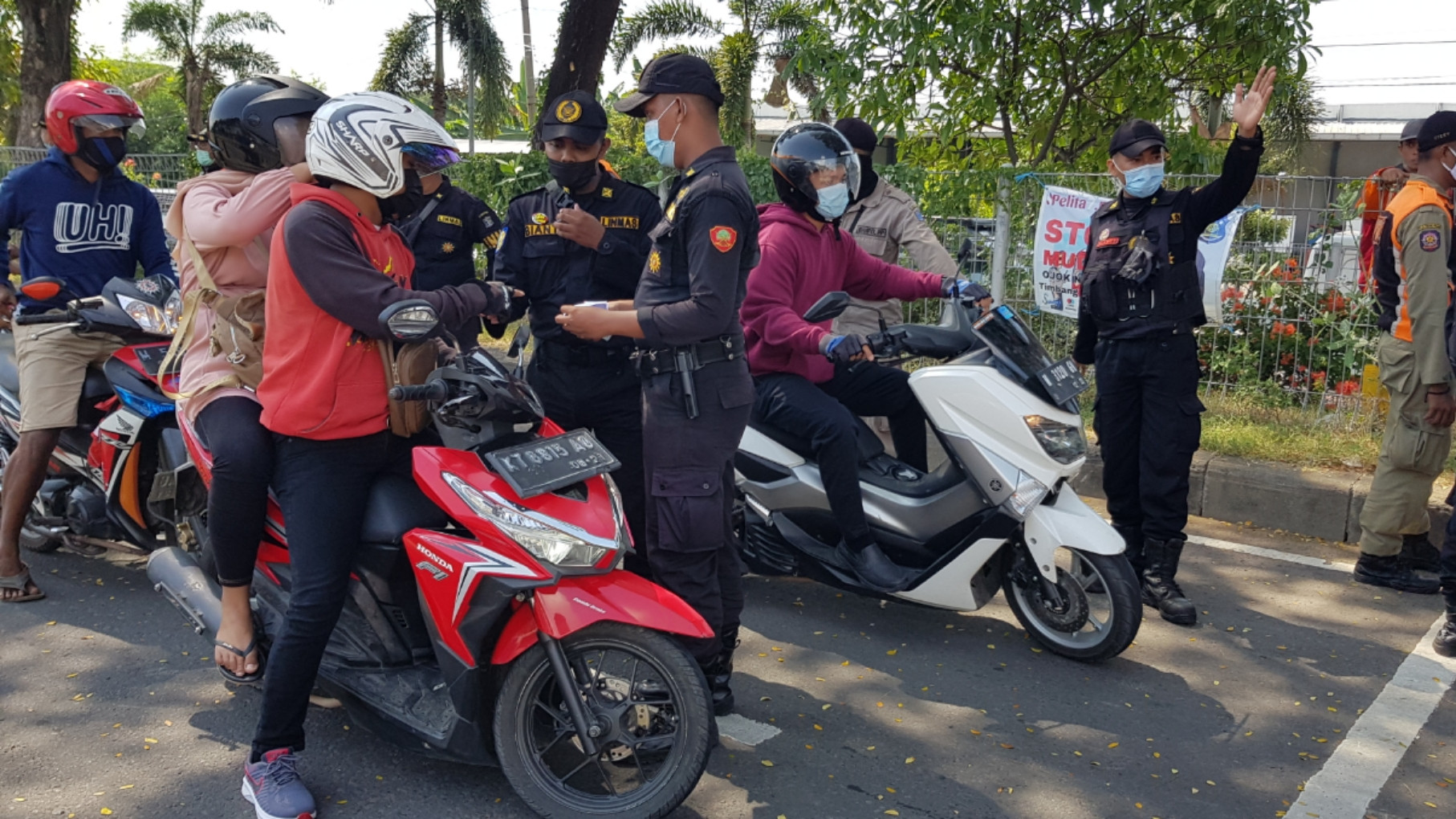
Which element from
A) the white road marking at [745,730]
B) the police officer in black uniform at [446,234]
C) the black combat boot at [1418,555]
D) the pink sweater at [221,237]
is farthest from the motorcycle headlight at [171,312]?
the black combat boot at [1418,555]

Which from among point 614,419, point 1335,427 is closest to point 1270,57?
point 1335,427

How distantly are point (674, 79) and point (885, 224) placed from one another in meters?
2.66

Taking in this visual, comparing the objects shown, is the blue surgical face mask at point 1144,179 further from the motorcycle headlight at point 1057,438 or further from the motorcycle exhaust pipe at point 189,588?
the motorcycle exhaust pipe at point 189,588

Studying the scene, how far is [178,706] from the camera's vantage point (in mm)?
3799

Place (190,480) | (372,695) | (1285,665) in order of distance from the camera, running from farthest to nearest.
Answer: (1285,665)
(190,480)
(372,695)

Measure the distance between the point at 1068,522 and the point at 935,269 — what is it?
73.7 inches

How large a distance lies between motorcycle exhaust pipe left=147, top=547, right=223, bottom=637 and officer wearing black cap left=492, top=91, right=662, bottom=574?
121 centimetres

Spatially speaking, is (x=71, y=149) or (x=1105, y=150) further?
(x=1105, y=150)

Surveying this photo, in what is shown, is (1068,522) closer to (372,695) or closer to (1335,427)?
(372,695)

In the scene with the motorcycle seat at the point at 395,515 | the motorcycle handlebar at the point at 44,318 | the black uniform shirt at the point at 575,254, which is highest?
the black uniform shirt at the point at 575,254

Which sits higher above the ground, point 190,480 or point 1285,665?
point 190,480

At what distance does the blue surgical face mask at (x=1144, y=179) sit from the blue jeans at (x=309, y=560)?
319cm

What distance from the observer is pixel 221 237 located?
11.1 feet

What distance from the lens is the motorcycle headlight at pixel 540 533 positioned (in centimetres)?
294
